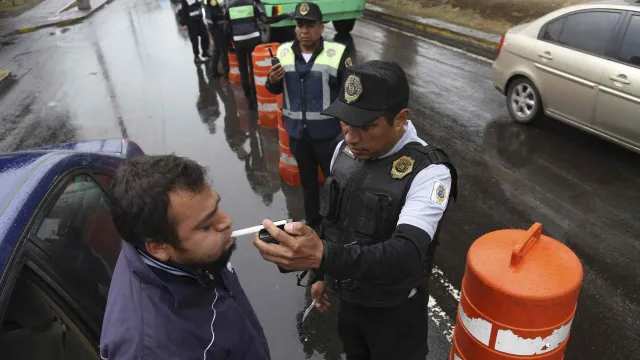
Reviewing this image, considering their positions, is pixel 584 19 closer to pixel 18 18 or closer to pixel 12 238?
A: pixel 12 238

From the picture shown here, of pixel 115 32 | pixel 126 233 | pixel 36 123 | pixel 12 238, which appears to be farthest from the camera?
pixel 115 32

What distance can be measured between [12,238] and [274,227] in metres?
1.01

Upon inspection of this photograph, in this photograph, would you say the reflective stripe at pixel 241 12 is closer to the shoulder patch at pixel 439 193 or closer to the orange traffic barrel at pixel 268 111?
the orange traffic barrel at pixel 268 111

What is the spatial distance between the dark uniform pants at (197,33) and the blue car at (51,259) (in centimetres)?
830

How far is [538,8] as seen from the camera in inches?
458

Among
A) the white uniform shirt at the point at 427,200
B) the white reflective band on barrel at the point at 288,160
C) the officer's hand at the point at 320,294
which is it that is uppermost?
the white uniform shirt at the point at 427,200

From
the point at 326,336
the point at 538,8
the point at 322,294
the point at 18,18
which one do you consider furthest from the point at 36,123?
the point at 18,18

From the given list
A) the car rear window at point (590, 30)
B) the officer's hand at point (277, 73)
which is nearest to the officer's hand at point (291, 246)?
the officer's hand at point (277, 73)

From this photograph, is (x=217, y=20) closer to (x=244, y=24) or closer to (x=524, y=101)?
(x=244, y=24)

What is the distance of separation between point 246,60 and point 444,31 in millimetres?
5916

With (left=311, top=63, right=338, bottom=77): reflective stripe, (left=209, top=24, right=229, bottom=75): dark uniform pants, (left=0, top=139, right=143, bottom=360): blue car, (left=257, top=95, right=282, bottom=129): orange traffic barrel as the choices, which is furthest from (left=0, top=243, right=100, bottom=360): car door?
(left=209, top=24, right=229, bottom=75): dark uniform pants

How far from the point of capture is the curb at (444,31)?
10125 millimetres

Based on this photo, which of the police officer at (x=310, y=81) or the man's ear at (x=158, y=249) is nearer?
the man's ear at (x=158, y=249)

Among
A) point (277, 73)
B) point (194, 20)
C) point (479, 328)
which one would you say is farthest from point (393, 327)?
point (194, 20)
